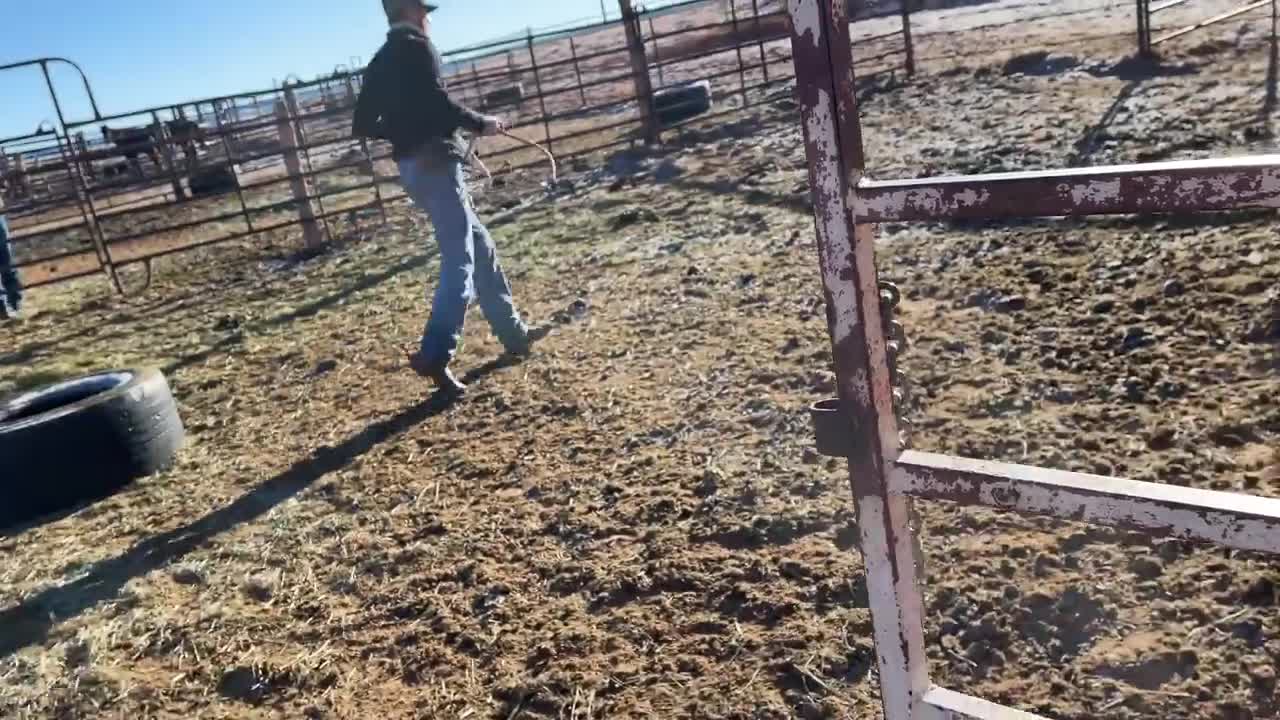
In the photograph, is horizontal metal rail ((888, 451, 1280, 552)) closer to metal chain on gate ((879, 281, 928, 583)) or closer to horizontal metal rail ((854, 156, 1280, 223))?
metal chain on gate ((879, 281, 928, 583))

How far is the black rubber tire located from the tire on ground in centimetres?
785

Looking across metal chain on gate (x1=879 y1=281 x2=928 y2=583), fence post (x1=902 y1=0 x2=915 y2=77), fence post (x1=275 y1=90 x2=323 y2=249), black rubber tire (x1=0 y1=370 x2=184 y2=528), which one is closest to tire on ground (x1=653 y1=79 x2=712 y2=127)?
fence post (x1=902 y1=0 x2=915 y2=77)

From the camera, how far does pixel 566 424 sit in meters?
3.80

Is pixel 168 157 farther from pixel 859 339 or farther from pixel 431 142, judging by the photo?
pixel 859 339

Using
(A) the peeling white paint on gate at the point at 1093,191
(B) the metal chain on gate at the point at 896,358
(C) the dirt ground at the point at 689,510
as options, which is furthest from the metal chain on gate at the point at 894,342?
(C) the dirt ground at the point at 689,510

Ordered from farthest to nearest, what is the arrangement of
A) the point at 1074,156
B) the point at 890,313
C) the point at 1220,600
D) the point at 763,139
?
1. the point at 763,139
2. the point at 1074,156
3. the point at 1220,600
4. the point at 890,313

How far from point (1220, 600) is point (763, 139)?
7.40 metres

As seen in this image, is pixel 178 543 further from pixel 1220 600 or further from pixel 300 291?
pixel 300 291

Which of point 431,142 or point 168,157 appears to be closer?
point 431,142

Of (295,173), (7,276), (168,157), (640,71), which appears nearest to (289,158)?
(295,173)

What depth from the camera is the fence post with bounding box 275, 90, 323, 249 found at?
8781 millimetres

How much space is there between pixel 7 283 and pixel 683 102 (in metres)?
6.88

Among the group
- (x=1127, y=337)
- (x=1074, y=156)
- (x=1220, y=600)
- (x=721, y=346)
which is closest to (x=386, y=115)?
(x=721, y=346)

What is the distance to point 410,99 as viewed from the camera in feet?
13.0
